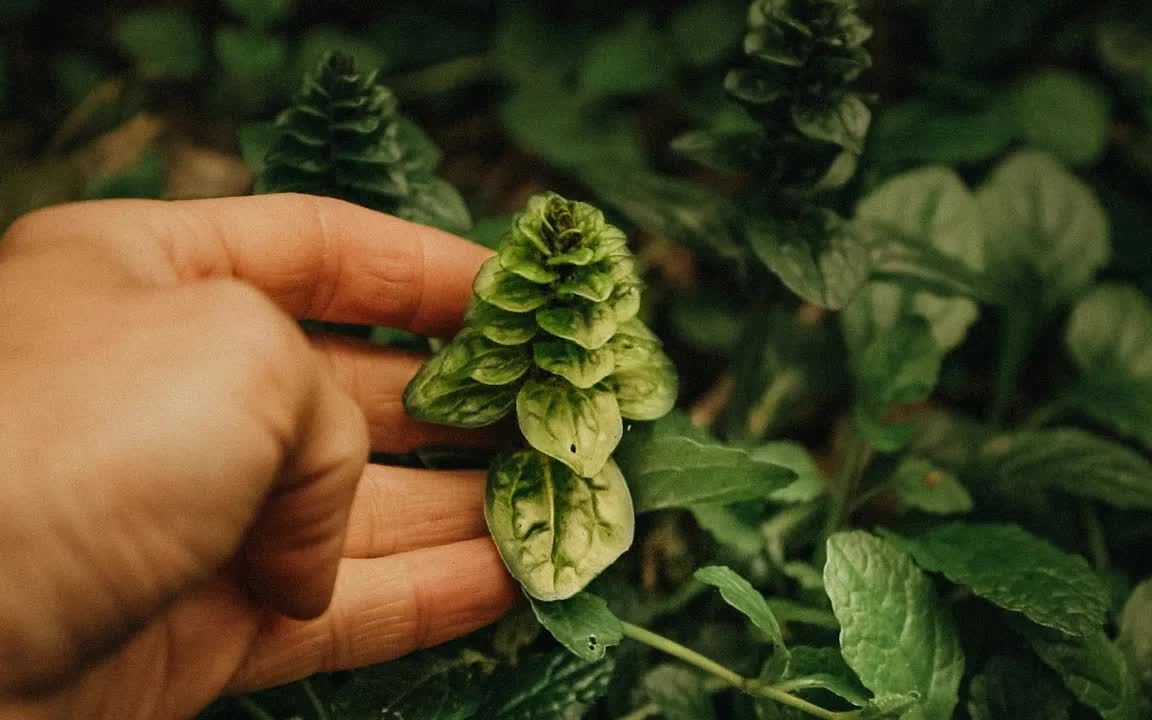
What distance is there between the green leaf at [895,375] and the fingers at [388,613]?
72 centimetres

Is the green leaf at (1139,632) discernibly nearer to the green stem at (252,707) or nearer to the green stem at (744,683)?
the green stem at (744,683)

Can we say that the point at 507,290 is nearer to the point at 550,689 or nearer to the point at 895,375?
the point at 550,689

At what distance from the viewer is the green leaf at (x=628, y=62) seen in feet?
6.95

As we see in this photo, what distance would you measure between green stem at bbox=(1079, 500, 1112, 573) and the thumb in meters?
1.38

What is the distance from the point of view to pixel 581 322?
1.24 m

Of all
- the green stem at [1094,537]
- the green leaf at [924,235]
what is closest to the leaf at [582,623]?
the green leaf at [924,235]

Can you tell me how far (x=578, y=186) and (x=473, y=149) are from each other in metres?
0.33

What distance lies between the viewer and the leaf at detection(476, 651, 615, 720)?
1.30 m

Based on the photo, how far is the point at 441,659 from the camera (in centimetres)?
136

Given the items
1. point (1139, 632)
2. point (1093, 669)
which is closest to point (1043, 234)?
point (1139, 632)

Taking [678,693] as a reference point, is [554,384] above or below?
above

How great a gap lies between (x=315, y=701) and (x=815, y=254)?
39.9 inches

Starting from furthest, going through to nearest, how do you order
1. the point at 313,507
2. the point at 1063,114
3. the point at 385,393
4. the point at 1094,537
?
1. the point at 1063,114
2. the point at 1094,537
3. the point at 385,393
4. the point at 313,507

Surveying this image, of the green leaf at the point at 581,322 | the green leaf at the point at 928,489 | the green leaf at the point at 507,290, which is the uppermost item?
the green leaf at the point at 507,290
